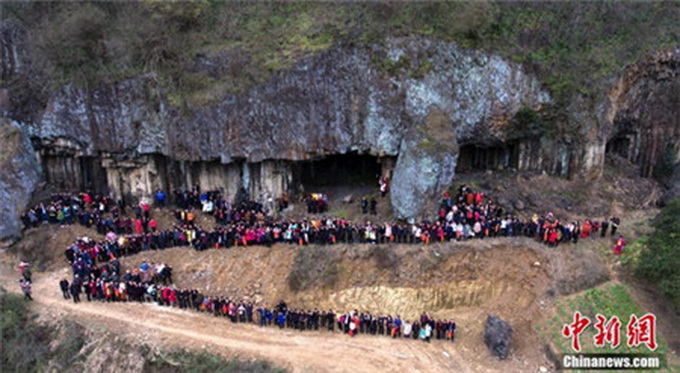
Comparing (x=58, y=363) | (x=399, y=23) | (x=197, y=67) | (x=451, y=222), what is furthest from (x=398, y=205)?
(x=58, y=363)

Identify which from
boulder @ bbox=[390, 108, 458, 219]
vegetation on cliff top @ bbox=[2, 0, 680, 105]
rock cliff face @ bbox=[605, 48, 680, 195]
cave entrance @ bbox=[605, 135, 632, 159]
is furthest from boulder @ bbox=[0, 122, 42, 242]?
cave entrance @ bbox=[605, 135, 632, 159]

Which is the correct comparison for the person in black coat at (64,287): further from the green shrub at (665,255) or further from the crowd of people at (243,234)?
the green shrub at (665,255)

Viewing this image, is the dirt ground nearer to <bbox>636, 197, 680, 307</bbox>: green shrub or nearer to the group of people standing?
the group of people standing

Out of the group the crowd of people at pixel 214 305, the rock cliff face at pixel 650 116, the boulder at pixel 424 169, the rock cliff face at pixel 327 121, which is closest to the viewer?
the crowd of people at pixel 214 305

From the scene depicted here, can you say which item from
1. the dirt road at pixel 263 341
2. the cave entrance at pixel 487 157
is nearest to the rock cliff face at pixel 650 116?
the cave entrance at pixel 487 157

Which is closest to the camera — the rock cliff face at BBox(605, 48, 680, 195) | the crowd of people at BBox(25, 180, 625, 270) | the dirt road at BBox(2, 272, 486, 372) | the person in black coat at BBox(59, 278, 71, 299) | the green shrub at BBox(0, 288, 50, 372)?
the dirt road at BBox(2, 272, 486, 372)

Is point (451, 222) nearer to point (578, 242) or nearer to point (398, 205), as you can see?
point (398, 205)
